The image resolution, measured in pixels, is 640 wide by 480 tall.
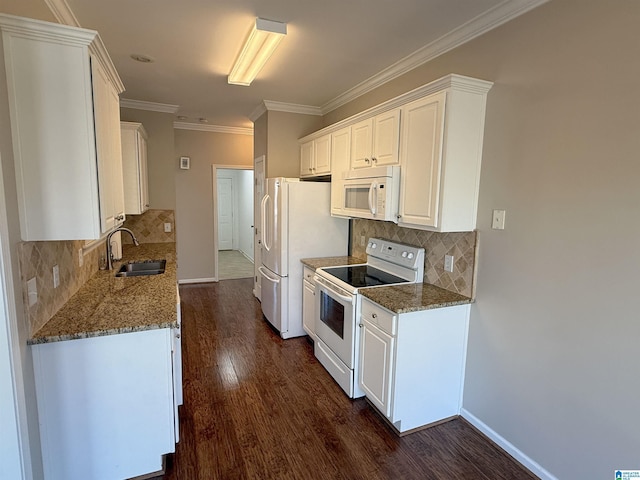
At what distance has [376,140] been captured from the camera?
273cm

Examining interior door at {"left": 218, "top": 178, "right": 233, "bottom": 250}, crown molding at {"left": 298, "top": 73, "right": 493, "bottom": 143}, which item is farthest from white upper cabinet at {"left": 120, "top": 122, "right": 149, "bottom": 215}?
interior door at {"left": 218, "top": 178, "right": 233, "bottom": 250}

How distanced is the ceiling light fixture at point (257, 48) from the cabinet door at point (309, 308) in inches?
79.4

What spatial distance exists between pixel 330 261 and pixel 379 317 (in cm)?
129

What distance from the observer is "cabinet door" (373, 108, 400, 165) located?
98.3 inches

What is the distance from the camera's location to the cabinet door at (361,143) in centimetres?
283

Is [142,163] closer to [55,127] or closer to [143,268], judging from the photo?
[143,268]

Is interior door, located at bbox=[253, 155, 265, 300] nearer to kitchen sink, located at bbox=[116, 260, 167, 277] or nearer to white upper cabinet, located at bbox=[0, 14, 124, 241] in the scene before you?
kitchen sink, located at bbox=[116, 260, 167, 277]

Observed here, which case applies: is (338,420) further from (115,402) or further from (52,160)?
(52,160)

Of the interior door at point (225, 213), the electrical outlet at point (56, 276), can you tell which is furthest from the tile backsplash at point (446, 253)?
the interior door at point (225, 213)

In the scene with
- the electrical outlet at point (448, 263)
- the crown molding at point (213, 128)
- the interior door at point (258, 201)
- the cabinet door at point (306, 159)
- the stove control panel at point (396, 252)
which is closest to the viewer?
the electrical outlet at point (448, 263)

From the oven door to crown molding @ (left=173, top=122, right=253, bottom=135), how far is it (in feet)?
12.4

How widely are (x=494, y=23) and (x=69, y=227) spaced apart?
2614 mm

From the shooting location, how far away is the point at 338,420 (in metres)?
2.41

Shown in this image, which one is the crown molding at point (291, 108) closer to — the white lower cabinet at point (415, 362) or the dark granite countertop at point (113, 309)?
the dark granite countertop at point (113, 309)
